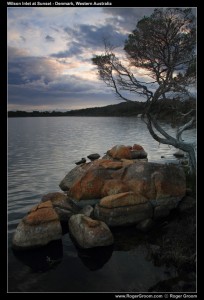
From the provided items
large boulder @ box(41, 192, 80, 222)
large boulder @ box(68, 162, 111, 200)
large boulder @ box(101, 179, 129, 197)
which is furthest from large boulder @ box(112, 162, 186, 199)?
large boulder @ box(41, 192, 80, 222)

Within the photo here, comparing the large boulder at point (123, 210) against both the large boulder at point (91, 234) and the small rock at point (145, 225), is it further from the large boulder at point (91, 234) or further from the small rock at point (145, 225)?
the large boulder at point (91, 234)

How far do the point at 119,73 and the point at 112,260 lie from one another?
42.9 ft

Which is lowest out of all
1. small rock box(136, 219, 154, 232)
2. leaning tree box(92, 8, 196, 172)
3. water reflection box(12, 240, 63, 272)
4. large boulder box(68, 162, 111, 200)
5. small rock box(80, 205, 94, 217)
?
water reflection box(12, 240, 63, 272)

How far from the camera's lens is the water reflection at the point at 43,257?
15055mm

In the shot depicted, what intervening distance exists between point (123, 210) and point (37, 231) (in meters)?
5.05

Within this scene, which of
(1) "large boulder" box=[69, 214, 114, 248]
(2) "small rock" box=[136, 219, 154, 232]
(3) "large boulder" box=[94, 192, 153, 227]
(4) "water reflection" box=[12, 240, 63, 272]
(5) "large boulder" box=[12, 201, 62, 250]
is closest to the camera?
(4) "water reflection" box=[12, 240, 63, 272]

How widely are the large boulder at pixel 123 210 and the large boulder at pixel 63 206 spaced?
5.50ft

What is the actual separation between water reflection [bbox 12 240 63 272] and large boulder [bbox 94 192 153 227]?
3.28m

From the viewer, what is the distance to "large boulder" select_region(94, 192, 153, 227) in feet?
61.8

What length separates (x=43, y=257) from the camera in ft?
51.9

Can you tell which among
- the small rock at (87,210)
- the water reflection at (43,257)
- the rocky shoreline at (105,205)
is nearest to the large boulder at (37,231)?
the rocky shoreline at (105,205)

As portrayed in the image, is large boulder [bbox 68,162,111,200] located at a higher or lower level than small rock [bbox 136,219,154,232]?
higher

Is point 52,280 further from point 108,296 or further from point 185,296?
point 185,296

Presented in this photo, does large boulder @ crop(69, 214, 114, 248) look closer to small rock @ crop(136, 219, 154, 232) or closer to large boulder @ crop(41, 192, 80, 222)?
small rock @ crop(136, 219, 154, 232)
